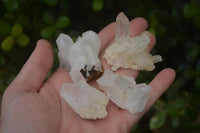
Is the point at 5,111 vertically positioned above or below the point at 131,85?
above

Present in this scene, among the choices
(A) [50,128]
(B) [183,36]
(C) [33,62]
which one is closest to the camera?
(A) [50,128]

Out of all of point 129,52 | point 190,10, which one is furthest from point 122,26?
point 190,10


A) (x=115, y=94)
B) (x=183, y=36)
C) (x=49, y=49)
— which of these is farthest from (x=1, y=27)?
(x=183, y=36)

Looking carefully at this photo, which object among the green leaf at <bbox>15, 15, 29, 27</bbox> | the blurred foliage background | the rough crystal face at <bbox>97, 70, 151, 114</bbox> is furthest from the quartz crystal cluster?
the green leaf at <bbox>15, 15, 29, 27</bbox>

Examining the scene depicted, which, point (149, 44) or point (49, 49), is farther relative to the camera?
point (149, 44)

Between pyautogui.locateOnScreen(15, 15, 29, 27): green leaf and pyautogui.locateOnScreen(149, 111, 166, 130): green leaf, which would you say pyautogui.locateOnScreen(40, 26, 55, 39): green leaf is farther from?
pyautogui.locateOnScreen(149, 111, 166, 130): green leaf

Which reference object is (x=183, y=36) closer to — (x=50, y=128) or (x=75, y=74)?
(x=75, y=74)
